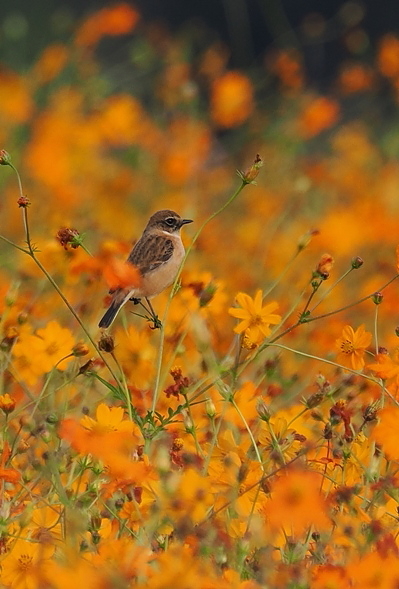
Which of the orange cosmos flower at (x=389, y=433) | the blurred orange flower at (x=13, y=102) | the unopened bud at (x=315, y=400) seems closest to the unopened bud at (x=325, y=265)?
the unopened bud at (x=315, y=400)

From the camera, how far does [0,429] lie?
213cm

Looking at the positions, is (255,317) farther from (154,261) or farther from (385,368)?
(154,261)

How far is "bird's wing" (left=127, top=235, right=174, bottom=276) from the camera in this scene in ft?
7.73

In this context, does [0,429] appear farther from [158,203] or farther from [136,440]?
[158,203]

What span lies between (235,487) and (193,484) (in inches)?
3.5

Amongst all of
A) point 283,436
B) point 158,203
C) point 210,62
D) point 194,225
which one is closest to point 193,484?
point 283,436

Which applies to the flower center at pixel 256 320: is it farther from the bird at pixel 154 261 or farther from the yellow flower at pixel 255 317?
the bird at pixel 154 261

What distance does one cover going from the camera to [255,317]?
1998 mm

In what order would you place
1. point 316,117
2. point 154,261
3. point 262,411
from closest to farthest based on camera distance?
point 262,411 < point 154,261 < point 316,117

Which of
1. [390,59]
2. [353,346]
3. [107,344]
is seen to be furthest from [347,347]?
[390,59]

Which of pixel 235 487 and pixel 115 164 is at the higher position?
pixel 115 164

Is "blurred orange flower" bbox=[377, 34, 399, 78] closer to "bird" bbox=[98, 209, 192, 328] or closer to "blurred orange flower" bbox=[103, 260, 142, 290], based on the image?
"bird" bbox=[98, 209, 192, 328]

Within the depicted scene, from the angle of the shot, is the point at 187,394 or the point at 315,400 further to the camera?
the point at 187,394

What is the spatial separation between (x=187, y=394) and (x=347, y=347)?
282 mm
